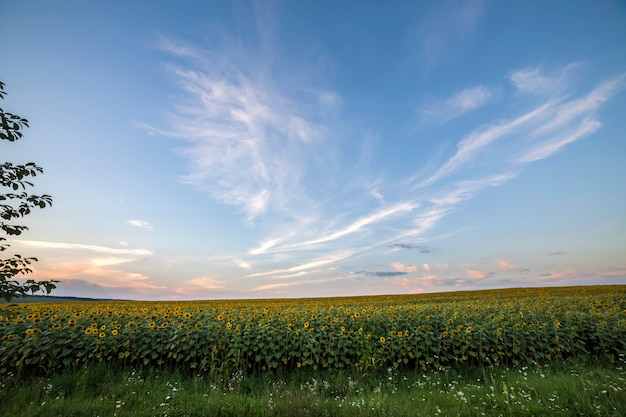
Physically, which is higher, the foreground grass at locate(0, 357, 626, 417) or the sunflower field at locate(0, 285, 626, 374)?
the sunflower field at locate(0, 285, 626, 374)

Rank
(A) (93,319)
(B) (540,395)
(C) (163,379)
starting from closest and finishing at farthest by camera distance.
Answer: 1. (B) (540,395)
2. (C) (163,379)
3. (A) (93,319)

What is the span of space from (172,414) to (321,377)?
3752 millimetres

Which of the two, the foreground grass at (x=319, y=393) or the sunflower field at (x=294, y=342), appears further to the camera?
the sunflower field at (x=294, y=342)

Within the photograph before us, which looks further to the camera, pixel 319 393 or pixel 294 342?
pixel 294 342

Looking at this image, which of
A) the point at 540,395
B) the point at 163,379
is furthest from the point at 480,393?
the point at 163,379

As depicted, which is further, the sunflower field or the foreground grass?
the sunflower field

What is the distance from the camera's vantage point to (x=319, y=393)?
301 inches

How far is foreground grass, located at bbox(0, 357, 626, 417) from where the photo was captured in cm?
624

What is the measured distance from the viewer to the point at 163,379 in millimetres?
8352

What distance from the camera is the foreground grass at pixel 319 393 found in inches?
246

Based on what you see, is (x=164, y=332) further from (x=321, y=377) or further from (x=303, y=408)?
(x=303, y=408)

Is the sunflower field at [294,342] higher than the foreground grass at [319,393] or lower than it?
higher

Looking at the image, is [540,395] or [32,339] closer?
[540,395]

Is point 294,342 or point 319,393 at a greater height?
point 294,342
